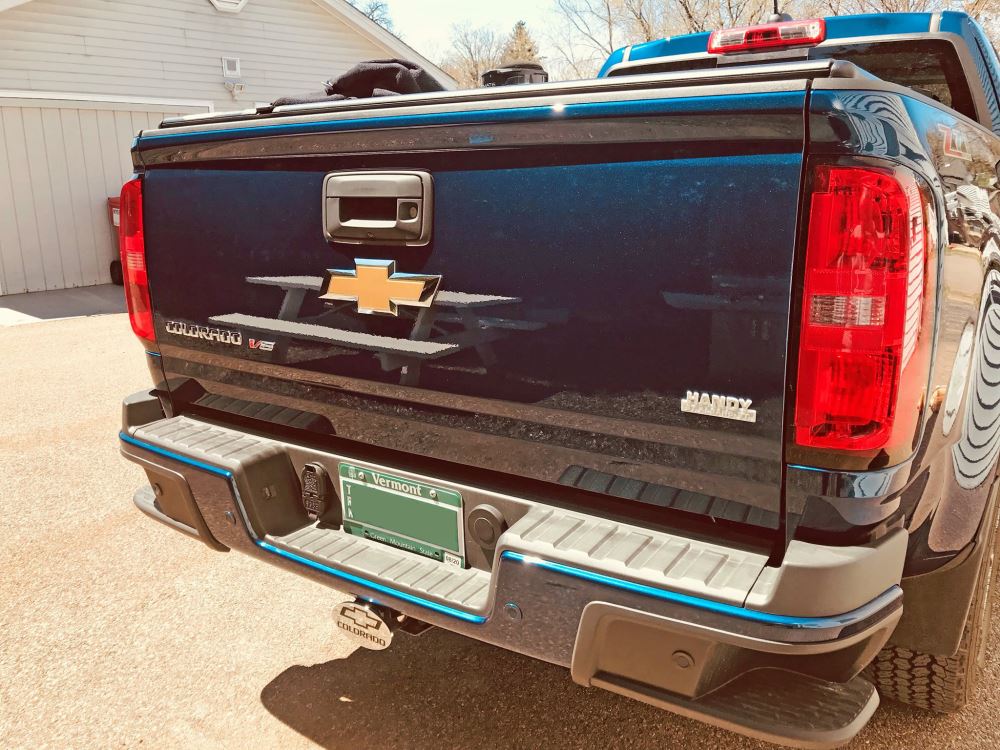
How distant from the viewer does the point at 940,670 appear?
231 cm

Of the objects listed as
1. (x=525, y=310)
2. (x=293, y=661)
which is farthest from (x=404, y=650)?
(x=525, y=310)

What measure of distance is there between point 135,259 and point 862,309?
88.9 inches

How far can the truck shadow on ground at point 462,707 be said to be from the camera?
2.44 meters

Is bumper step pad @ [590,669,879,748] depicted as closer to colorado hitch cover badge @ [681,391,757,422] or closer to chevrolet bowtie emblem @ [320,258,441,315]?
colorado hitch cover badge @ [681,391,757,422]

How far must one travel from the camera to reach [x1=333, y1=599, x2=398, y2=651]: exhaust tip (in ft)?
7.32

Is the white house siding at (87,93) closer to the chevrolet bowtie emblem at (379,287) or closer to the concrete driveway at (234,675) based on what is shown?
the concrete driveway at (234,675)

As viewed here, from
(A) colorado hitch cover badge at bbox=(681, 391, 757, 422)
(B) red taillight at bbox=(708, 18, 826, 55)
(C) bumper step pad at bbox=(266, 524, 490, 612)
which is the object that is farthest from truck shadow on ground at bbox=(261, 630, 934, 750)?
(B) red taillight at bbox=(708, 18, 826, 55)

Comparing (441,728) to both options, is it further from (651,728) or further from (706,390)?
(706,390)

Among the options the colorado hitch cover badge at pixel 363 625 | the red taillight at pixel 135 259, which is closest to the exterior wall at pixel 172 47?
the red taillight at pixel 135 259

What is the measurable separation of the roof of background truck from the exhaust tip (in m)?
2.50

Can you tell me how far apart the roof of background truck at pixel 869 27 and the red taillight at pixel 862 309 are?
1870mm

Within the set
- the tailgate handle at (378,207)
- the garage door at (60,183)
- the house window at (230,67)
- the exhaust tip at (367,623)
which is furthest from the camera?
the house window at (230,67)

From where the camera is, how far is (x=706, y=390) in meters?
1.66

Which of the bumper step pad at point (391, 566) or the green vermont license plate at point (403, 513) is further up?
the green vermont license plate at point (403, 513)
